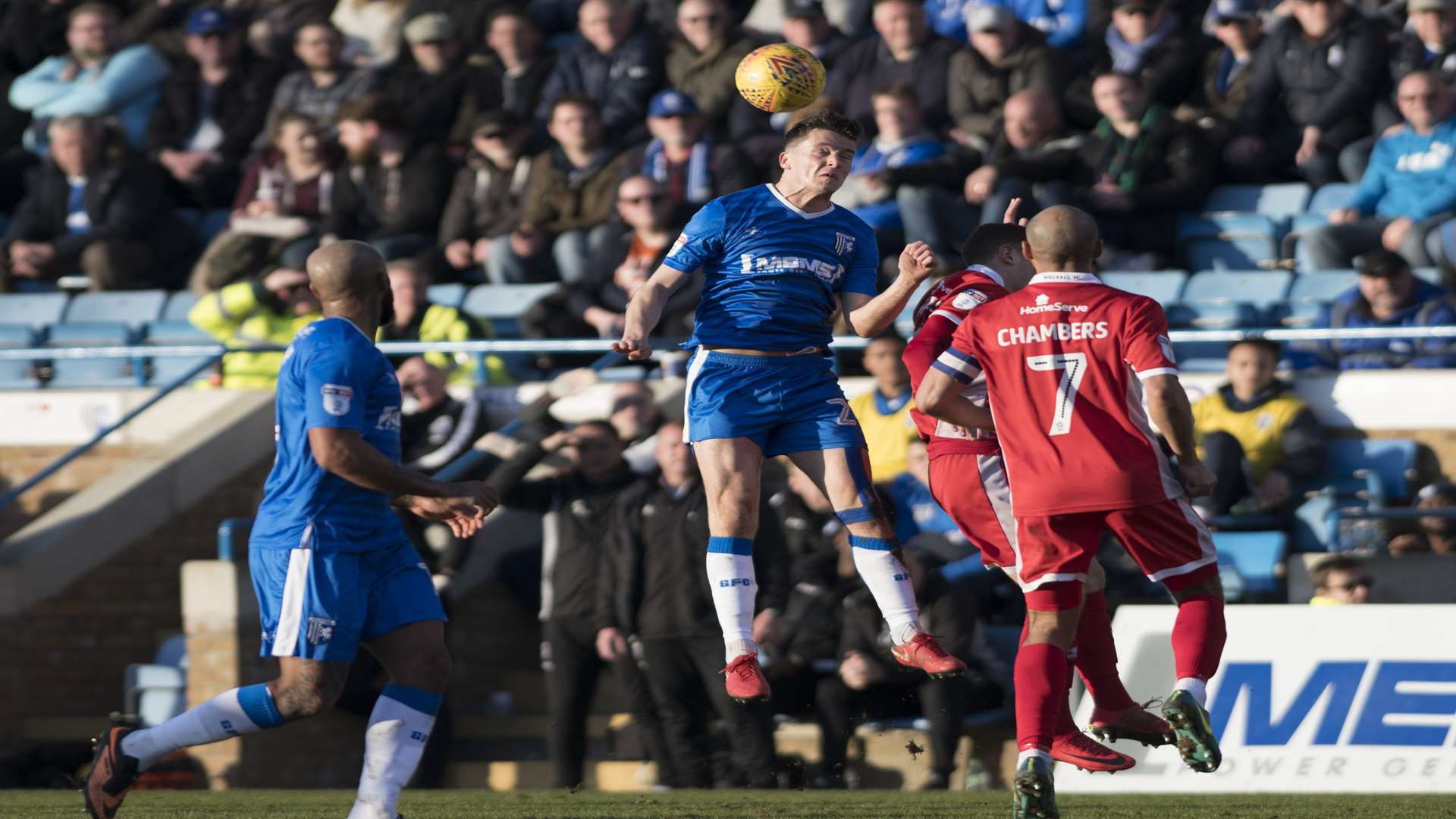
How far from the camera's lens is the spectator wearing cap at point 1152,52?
1280 cm

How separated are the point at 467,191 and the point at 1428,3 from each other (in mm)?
5781

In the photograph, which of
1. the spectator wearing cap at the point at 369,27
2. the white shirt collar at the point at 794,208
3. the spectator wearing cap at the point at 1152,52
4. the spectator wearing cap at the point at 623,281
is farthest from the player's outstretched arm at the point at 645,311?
the spectator wearing cap at the point at 369,27

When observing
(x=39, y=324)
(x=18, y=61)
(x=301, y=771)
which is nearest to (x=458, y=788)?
(x=301, y=771)

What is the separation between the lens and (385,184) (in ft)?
45.1

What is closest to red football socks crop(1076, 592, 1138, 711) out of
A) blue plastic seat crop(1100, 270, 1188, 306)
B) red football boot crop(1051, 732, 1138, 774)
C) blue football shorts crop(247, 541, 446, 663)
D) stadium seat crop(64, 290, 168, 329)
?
red football boot crop(1051, 732, 1138, 774)

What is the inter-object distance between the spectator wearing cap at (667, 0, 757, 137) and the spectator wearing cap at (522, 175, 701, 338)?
4.48ft

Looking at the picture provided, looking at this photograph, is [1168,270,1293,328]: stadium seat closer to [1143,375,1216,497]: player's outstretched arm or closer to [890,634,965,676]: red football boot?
[890,634,965,676]: red football boot

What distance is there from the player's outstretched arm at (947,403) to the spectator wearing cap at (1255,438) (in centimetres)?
345

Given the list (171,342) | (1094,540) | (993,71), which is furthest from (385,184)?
(1094,540)

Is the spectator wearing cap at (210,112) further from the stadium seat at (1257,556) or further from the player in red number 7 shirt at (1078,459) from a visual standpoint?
the player in red number 7 shirt at (1078,459)

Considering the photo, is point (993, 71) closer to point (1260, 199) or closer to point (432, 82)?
point (1260, 199)

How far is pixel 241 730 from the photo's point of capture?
22.3 ft

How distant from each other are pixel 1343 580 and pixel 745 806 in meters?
3.08

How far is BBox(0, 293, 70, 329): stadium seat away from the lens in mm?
14141
